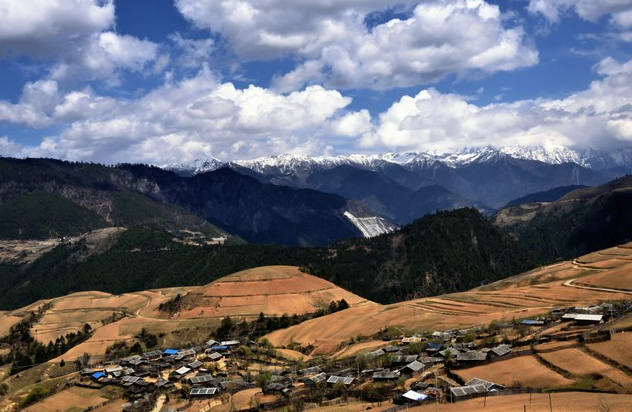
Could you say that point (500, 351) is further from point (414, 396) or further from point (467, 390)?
point (414, 396)

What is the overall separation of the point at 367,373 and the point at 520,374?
26.7 meters

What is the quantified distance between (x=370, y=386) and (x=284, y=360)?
54.2m

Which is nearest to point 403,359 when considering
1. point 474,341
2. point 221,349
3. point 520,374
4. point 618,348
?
point 474,341

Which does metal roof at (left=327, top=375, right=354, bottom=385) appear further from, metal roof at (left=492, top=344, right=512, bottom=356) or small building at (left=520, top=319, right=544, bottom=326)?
small building at (left=520, top=319, right=544, bottom=326)

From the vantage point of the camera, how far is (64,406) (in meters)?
107

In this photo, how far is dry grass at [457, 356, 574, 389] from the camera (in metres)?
71.8

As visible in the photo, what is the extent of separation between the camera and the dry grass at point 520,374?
71.8 meters

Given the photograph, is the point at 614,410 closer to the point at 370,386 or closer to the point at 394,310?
the point at 370,386

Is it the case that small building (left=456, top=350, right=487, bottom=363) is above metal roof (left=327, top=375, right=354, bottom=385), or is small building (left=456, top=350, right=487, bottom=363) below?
above

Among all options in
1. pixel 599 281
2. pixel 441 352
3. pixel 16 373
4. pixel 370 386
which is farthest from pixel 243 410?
pixel 599 281

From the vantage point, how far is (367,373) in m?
94.1

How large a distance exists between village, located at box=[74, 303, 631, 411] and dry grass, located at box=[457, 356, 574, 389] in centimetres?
100

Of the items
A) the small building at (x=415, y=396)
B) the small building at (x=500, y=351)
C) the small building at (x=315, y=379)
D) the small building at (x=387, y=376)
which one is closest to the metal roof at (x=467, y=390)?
the small building at (x=415, y=396)

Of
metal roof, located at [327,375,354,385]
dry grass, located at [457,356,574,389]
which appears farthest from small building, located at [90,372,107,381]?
dry grass, located at [457,356,574,389]
